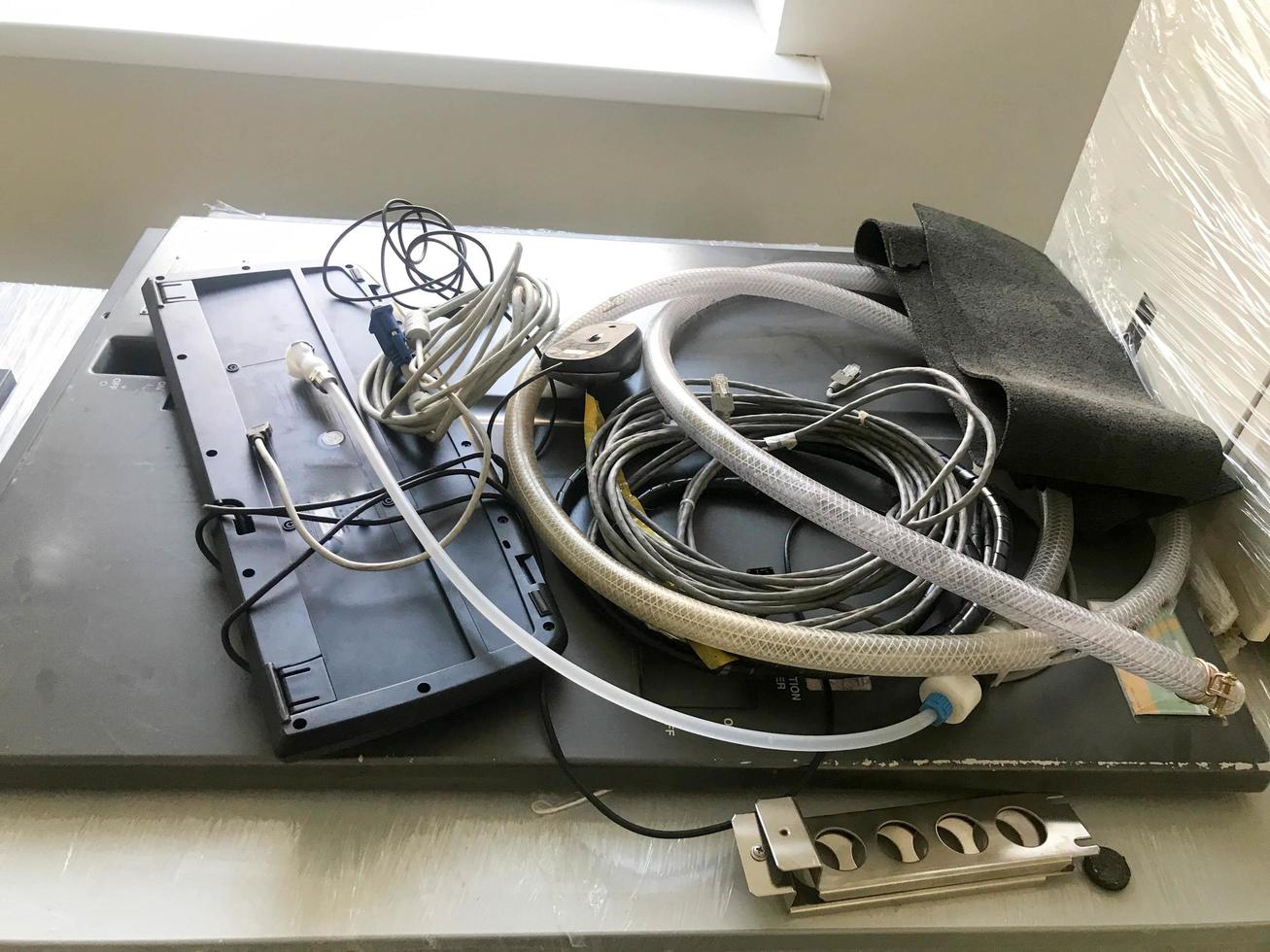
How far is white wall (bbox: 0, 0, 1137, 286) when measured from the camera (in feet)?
4.13

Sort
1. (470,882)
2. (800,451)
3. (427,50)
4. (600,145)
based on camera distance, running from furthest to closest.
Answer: (600,145)
(427,50)
(800,451)
(470,882)

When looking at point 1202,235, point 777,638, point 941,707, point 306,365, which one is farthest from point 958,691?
point 306,365

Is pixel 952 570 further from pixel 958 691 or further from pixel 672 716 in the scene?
pixel 672 716

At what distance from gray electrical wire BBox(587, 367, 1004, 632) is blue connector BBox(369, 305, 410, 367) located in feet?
0.58

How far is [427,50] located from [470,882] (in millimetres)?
1069

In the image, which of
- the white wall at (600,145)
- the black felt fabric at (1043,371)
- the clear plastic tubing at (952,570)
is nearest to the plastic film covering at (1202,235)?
the black felt fabric at (1043,371)

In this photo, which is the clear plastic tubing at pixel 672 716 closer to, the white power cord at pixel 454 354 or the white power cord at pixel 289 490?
the white power cord at pixel 289 490

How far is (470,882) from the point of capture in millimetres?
521

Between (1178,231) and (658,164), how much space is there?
2.54 feet

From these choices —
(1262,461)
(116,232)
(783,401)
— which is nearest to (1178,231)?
(1262,461)

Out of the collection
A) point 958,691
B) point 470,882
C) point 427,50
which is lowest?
point 470,882

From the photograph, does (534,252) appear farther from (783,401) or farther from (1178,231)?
(1178,231)

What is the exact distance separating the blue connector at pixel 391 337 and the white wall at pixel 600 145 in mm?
655

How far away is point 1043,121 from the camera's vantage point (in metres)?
1.34
